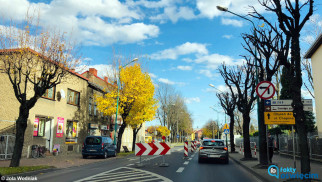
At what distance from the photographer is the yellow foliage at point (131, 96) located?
26.2 meters

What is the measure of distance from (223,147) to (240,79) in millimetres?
8943

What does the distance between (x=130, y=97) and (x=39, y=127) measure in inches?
344

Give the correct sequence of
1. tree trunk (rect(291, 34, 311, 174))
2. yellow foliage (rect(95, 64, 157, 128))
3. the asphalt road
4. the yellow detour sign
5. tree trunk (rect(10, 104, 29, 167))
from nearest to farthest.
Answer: tree trunk (rect(291, 34, 311, 174)), the asphalt road, the yellow detour sign, tree trunk (rect(10, 104, 29, 167)), yellow foliage (rect(95, 64, 157, 128))

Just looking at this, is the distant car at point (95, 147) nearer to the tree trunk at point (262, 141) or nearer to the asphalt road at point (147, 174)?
the asphalt road at point (147, 174)

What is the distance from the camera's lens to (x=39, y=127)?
21109 millimetres

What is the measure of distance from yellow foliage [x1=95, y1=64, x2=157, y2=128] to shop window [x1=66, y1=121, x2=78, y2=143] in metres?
2.89

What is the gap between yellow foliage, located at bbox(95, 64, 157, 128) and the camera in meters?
26.2

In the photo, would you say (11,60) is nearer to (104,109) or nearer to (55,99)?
(55,99)

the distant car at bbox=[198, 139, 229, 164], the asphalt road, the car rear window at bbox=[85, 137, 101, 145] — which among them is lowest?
the asphalt road

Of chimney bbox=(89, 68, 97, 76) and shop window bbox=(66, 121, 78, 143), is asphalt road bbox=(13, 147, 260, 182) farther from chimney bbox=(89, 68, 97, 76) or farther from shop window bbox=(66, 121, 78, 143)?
chimney bbox=(89, 68, 97, 76)

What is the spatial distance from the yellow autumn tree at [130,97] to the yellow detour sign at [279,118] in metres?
16.9

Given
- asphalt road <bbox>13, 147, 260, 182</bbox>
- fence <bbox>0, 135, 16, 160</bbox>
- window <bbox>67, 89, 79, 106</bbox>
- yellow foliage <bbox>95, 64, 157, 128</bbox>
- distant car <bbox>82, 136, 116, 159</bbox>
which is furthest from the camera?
yellow foliage <bbox>95, 64, 157, 128</bbox>

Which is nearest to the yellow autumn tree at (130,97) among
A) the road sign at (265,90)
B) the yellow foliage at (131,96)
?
the yellow foliage at (131,96)

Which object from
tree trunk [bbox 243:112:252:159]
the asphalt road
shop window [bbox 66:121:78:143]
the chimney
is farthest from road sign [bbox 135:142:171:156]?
the chimney
